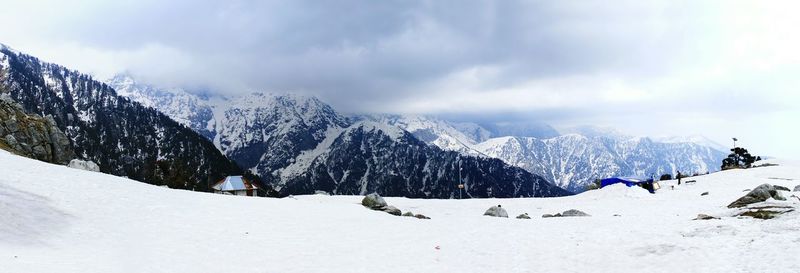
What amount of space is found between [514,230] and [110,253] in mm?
23435

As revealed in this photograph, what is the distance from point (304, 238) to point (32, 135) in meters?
85.3

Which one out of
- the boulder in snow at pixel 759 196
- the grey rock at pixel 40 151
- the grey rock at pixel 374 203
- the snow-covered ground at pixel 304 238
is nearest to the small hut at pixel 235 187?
the grey rock at pixel 40 151

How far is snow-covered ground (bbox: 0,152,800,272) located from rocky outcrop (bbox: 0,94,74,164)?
171 feet

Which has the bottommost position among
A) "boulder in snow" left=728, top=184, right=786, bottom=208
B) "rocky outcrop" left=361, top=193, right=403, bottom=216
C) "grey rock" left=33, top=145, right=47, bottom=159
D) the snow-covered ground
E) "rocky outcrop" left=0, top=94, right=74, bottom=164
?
the snow-covered ground

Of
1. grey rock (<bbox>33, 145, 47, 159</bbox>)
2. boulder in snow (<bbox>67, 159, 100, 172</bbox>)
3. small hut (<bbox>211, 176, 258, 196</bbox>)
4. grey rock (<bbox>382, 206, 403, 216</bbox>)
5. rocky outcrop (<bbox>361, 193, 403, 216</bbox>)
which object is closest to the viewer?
grey rock (<bbox>382, 206, 403, 216</bbox>)

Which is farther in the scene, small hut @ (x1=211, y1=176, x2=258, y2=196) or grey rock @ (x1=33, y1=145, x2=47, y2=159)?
small hut @ (x1=211, y1=176, x2=258, y2=196)

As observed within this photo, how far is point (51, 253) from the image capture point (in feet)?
66.7

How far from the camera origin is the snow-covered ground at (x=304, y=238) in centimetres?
2025

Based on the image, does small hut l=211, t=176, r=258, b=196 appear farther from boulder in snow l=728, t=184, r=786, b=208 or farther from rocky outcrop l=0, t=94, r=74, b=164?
boulder in snow l=728, t=184, r=786, b=208

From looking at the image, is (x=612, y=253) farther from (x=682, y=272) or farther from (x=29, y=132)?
(x=29, y=132)

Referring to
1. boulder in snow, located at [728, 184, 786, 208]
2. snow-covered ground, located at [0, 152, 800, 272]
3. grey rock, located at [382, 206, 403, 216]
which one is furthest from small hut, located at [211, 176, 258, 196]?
boulder in snow, located at [728, 184, 786, 208]

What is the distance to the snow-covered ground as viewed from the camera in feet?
66.4

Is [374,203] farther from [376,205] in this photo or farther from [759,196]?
[759,196]

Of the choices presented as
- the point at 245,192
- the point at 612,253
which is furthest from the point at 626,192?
the point at 245,192
